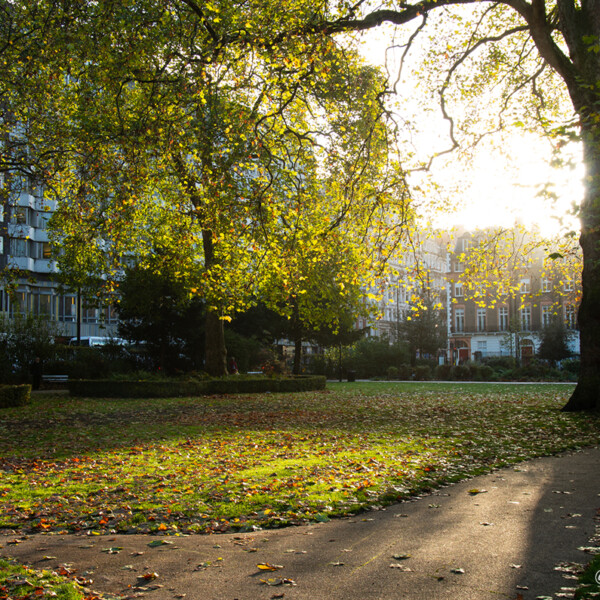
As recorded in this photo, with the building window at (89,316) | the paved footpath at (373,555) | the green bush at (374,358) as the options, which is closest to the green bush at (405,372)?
the green bush at (374,358)

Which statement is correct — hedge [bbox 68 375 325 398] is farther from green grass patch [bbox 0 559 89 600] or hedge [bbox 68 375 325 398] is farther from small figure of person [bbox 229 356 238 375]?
green grass patch [bbox 0 559 89 600]

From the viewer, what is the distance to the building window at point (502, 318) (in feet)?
235

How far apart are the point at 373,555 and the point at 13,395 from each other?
19852mm

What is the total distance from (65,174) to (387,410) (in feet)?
42.6

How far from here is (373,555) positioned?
5242 millimetres

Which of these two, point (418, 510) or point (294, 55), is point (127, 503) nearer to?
point (418, 510)

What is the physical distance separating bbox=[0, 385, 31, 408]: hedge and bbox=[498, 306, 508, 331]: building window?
58874 mm

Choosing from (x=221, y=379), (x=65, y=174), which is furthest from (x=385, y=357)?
(x=65, y=174)

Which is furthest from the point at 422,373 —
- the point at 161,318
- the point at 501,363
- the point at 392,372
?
the point at 161,318

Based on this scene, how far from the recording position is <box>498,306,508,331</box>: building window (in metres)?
71.7

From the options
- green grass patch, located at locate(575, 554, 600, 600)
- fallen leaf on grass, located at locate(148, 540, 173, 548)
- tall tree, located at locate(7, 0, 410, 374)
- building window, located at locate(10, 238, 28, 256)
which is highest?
building window, located at locate(10, 238, 28, 256)

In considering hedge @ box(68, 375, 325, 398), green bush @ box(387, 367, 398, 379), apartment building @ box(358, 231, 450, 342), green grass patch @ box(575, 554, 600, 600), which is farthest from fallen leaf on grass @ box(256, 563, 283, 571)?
green bush @ box(387, 367, 398, 379)

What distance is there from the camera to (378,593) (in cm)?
442

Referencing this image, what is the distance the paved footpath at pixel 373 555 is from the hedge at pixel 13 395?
17.3m
